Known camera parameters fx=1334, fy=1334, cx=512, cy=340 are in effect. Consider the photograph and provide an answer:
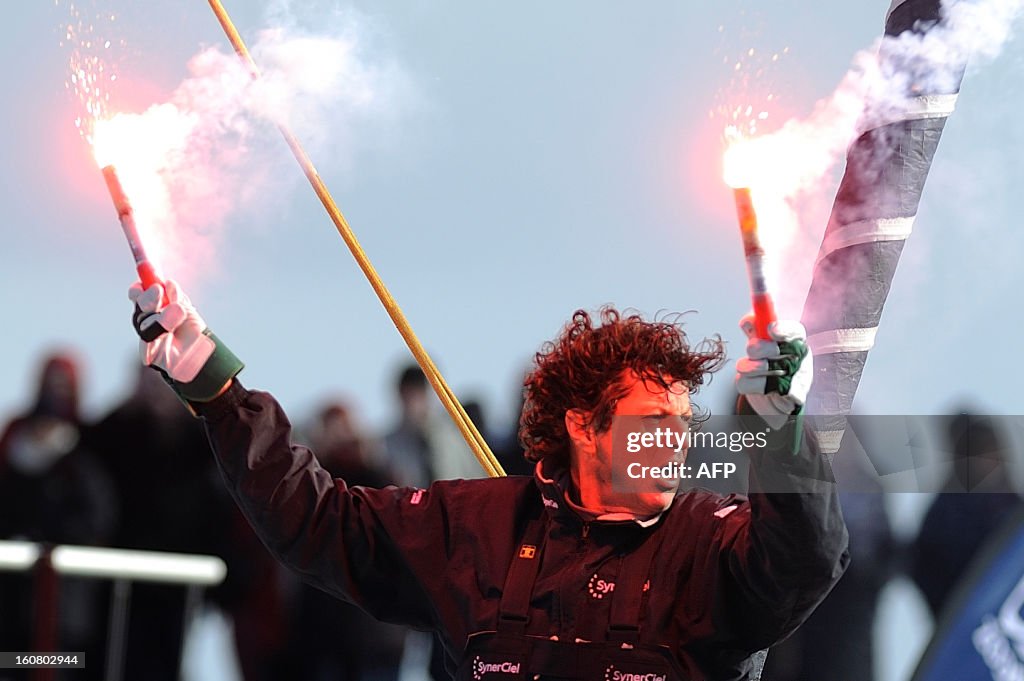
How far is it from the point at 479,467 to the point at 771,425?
5.68ft

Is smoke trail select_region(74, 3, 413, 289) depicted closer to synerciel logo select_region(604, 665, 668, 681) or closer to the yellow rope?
the yellow rope

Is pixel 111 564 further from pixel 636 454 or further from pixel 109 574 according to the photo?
pixel 636 454

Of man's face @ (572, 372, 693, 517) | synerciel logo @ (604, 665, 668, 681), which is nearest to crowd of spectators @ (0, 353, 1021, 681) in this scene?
man's face @ (572, 372, 693, 517)

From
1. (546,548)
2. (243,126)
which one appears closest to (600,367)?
(546,548)

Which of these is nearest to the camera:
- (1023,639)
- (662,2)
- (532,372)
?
(532,372)

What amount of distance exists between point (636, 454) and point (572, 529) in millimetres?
147

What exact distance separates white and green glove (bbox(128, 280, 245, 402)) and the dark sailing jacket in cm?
4

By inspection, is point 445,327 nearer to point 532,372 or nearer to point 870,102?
point 532,372

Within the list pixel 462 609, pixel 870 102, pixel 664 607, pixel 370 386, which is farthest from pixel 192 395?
pixel 370 386

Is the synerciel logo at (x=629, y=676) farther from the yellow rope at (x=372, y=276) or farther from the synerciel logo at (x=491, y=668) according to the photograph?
the yellow rope at (x=372, y=276)

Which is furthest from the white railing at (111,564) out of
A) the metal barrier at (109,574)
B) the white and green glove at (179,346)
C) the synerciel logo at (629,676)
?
the synerciel logo at (629,676)

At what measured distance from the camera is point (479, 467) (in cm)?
325

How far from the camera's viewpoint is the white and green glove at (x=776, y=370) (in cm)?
150

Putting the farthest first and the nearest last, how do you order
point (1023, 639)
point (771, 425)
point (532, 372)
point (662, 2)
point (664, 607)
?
1. point (662, 2)
2. point (1023, 639)
3. point (532, 372)
4. point (664, 607)
5. point (771, 425)
